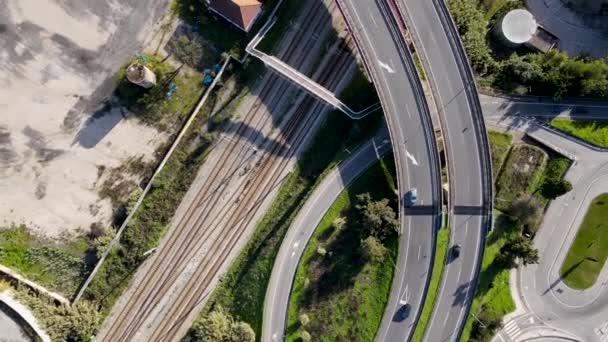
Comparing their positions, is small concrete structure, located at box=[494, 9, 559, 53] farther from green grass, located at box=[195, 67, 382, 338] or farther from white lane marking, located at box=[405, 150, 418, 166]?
white lane marking, located at box=[405, 150, 418, 166]

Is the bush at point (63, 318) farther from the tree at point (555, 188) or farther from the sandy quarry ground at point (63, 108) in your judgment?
the tree at point (555, 188)

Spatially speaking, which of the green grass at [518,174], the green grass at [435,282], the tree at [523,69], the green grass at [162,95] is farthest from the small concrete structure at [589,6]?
the green grass at [162,95]

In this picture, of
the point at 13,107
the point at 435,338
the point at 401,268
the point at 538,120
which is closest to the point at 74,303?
the point at 13,107

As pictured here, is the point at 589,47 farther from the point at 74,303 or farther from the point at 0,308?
the point at 0,308

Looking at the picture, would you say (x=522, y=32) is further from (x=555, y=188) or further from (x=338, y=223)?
(x=338, y=223)

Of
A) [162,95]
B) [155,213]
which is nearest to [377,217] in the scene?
[155,213]

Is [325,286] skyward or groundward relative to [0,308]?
skyward

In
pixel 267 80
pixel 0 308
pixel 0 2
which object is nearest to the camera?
pixel 0 308
